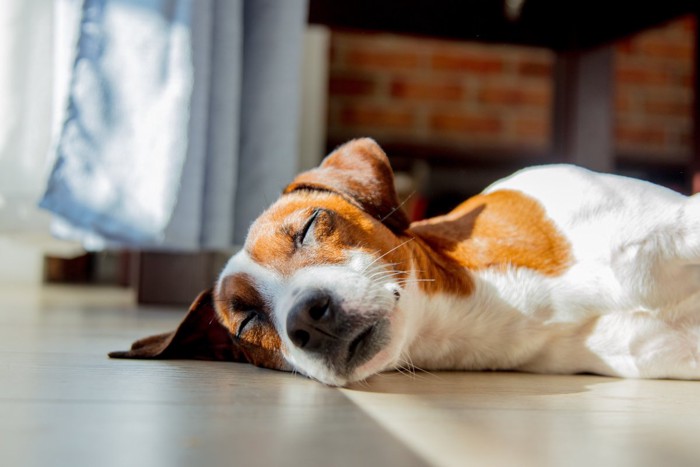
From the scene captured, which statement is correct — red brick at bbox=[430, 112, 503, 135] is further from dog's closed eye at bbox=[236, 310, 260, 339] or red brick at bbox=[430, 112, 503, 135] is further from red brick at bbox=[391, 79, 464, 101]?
dog's closed eye at bbox=[236, 310, 260, 339]

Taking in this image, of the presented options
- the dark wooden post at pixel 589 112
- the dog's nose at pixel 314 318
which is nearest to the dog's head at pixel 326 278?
the dog's nose at pixel 314 318

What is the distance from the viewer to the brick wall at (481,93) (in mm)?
5125

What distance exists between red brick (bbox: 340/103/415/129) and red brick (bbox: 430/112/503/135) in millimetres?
183

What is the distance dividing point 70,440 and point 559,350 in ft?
2.94

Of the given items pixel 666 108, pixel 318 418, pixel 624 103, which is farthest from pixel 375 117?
pixel 318 418

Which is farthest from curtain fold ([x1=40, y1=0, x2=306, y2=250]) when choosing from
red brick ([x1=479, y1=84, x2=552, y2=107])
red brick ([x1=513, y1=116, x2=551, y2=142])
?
red brick ([x1=513, y1=116, x2=551, y2=142])

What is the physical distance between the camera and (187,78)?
2.27 m

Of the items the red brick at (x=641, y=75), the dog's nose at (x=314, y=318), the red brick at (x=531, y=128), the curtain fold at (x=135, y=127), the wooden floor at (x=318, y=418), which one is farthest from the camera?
the red brick at (x=641, y=75)

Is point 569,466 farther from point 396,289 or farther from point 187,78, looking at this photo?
point 187,78

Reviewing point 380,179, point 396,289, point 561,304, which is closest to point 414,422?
point 396,289

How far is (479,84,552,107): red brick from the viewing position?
5.33m

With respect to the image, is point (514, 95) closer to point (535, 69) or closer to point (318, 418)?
point (535, 69)

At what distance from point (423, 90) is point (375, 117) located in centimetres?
37

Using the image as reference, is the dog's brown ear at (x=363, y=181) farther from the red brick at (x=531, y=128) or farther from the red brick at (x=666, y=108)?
the red brick at (x=666, y=108)
